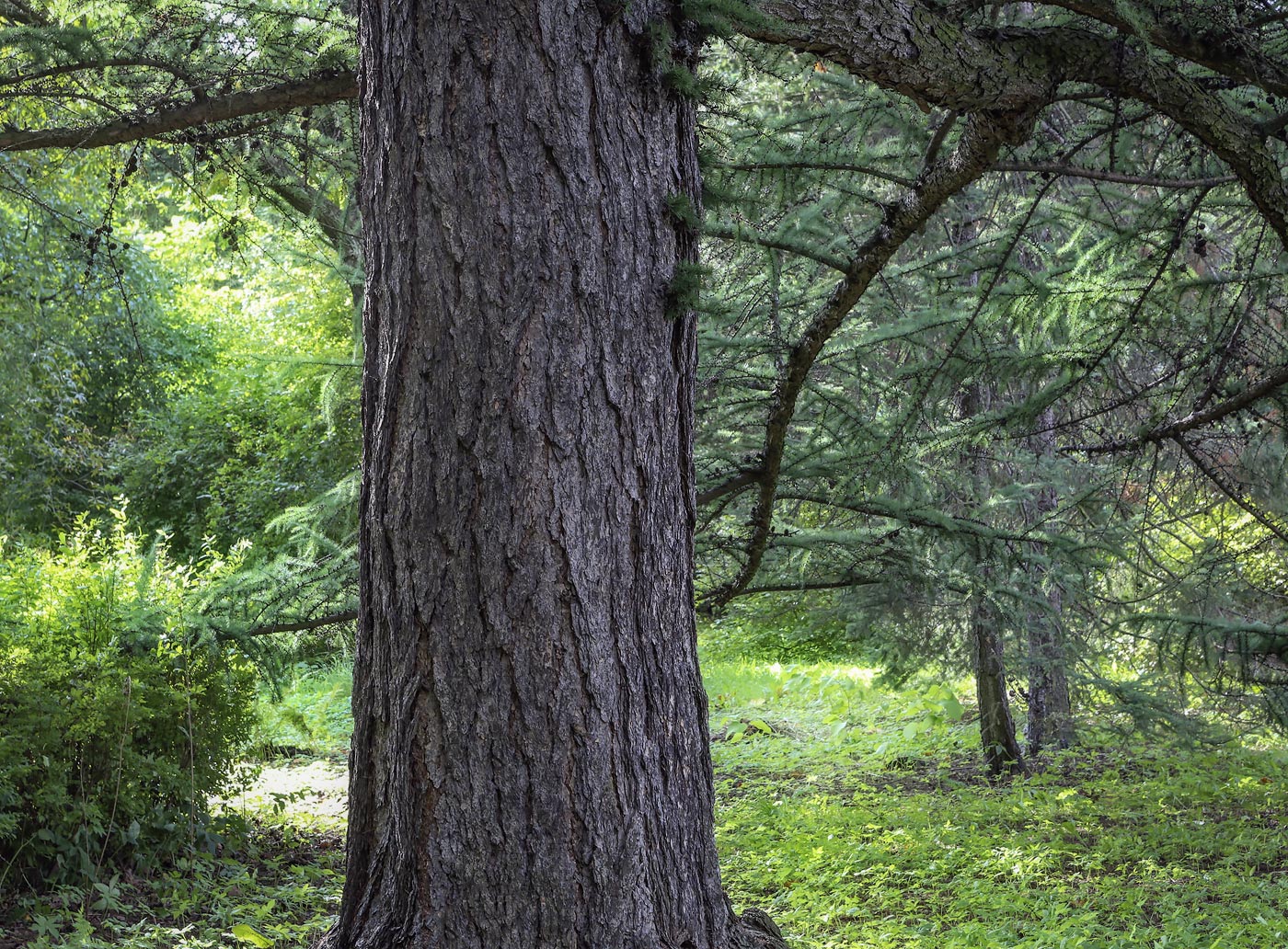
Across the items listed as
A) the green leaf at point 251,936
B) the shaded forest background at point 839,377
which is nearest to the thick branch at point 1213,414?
the shaded forest background at point 839,377

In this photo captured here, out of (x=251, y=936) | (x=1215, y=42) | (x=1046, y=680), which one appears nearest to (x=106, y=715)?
(x=251, y=936)

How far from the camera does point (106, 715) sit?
454 centimetres

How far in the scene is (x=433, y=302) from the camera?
1.90 m

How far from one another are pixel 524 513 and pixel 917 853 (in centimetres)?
421

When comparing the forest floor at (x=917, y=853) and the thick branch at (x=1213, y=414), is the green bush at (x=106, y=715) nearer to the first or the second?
the forest floor at (x=917, y=853)

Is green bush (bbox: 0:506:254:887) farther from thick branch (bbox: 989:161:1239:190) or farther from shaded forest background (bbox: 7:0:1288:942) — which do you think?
thick branch (bbox: 989:161:1239:190)

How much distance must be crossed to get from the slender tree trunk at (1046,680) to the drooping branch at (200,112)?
4805mm

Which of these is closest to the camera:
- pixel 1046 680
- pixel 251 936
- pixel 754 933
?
pixel 754 933

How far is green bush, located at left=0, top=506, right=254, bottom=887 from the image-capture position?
4.30m

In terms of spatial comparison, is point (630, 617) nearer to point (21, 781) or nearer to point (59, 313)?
point (21, 781)

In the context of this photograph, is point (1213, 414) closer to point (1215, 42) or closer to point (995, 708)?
point (1215, 42)

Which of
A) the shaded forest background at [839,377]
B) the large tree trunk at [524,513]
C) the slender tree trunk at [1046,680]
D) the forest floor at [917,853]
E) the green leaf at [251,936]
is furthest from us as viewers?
the slender tree trunk at [1046,680]

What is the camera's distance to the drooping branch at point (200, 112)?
3.43 m

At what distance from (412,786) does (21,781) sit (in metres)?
3.32
